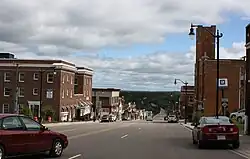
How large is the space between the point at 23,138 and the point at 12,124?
1.78 feet

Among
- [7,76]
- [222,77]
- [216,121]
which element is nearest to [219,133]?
[216,121]

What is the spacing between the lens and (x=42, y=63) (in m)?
87.4

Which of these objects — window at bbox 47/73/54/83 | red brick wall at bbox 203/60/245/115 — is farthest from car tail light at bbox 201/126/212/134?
window at bbox 47/73/54/83

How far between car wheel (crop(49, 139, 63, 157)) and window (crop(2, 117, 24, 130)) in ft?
6.23

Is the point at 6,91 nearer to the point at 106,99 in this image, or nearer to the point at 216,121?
the point at 106,99

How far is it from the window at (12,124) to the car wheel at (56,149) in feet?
6.23

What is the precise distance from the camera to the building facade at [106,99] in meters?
142

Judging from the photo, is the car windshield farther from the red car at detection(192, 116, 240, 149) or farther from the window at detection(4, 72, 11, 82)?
the window at detection(4, 72, 11, 82)

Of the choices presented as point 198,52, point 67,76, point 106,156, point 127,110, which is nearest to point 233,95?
point 198,52

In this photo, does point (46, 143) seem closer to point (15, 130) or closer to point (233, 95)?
point (15, 130)

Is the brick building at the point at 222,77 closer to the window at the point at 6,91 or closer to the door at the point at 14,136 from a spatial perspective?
the window at the point at 6,91

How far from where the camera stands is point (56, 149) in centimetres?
1725

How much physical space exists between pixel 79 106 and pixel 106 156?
8677cm

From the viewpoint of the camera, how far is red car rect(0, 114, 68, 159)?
48.3ft
